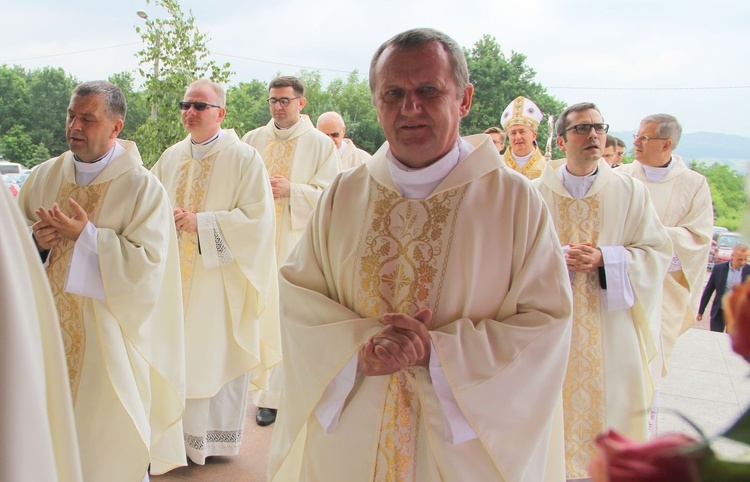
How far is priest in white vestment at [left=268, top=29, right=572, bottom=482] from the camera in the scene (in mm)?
2066

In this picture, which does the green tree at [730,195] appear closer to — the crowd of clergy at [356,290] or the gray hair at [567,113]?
the crowd of clergy at [356,290]

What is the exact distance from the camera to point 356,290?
7.62 feet

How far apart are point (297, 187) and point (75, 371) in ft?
8.57

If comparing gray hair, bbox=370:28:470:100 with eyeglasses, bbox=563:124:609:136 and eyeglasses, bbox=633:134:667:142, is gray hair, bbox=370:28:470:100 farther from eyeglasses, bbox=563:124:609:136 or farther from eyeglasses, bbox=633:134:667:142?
eyeglasses, bbox=633:134:667:142

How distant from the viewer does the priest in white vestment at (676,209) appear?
15.9ft

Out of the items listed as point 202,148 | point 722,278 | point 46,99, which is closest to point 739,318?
point 202,148

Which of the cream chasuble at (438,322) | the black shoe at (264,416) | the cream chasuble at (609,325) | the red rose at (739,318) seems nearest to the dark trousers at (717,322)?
the cream chasuble at (609,325)

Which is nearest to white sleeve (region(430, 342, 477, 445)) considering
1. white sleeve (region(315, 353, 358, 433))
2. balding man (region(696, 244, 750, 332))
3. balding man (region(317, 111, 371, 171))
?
white sleeve (region(315, 353, 358, 433))

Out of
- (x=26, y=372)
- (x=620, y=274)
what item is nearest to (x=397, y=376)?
(x=26, y=372)

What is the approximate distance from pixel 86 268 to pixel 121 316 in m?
0.28

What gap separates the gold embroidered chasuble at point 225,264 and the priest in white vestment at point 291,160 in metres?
0.90

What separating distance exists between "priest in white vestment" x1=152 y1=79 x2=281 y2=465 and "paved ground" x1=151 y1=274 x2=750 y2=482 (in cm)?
14

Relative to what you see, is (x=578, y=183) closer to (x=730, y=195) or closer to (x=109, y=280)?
(x=109, y=280)

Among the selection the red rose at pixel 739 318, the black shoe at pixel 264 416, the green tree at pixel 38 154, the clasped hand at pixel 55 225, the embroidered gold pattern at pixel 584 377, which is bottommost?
the black shoe at pixel 264 416
